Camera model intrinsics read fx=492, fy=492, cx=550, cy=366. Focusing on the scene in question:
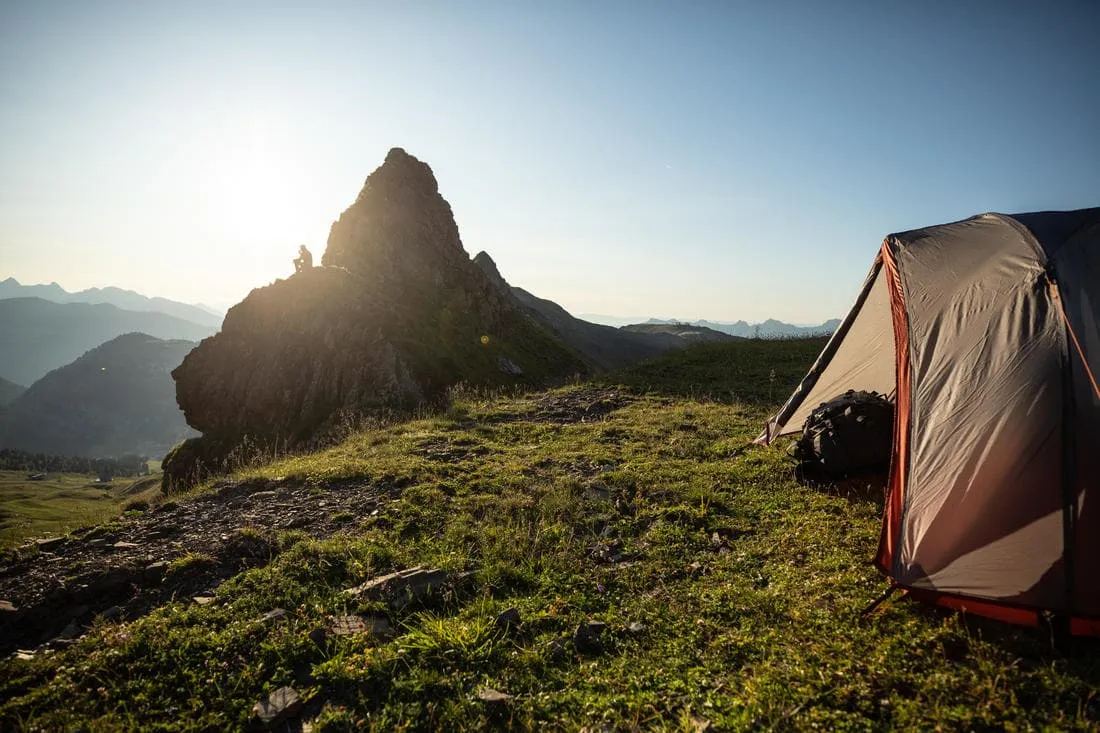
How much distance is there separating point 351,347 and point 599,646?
1411 inches

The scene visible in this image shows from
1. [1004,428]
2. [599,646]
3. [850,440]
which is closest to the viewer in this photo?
[599,646]

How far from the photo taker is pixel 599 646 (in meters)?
5.23

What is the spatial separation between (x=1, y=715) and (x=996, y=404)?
10381 millimetres

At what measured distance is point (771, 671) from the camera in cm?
455

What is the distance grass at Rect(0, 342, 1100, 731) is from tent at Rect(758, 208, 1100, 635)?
1.54 ft

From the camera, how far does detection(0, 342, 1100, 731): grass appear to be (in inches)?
166

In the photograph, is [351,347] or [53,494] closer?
[351,347]

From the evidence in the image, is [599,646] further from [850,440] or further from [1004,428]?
[850,440]

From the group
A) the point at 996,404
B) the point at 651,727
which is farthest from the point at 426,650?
the point at 996,404

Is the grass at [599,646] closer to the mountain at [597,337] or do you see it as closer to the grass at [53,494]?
the grass at [53,494]

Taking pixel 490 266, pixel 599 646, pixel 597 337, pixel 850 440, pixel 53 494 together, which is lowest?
pixel 53 494

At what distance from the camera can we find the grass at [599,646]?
Result: 13.9ft

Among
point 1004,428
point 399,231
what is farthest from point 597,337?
point 1004,428

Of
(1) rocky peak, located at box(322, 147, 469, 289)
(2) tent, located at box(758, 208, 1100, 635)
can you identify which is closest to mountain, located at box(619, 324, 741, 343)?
(1) rocky peak, located at box(322, 147, 469, 289)
